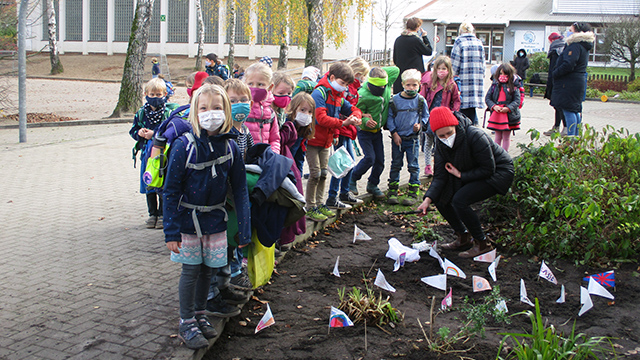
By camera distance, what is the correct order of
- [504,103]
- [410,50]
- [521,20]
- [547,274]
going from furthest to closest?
[521,20] → [410,50] → [504,103] → [547,274]

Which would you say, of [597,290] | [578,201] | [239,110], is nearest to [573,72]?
[578,201]

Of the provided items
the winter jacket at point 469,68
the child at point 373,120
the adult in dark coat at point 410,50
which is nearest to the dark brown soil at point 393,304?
the child at point 373,120

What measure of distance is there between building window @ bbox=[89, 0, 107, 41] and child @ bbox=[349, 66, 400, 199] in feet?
165

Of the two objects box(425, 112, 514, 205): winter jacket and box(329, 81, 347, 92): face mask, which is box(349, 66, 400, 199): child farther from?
box(425, 112, 514, 205): winter jacket

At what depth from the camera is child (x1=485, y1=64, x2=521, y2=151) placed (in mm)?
9125

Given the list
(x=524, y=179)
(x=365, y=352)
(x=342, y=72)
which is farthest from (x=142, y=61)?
(x=365, y=352)

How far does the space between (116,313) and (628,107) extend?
20.8 meters

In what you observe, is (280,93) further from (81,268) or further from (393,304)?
(81,268)

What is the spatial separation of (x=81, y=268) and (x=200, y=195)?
204 centimetres

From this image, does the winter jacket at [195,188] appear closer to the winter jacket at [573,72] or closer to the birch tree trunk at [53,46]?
the winter jacket at [573,72]

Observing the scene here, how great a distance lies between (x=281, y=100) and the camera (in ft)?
17.4

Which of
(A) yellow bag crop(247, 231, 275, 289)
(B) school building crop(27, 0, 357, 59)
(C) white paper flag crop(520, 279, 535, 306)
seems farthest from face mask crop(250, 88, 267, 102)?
(B) school building crop(27, 0, 357, 59)

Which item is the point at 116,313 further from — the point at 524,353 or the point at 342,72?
the point at 342,72

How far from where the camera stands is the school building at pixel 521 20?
42500 millimetres
